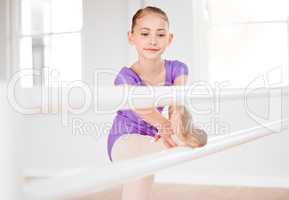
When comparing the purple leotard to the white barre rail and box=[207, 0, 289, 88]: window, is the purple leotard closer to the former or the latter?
box=[207, 0, 289, 88]: window

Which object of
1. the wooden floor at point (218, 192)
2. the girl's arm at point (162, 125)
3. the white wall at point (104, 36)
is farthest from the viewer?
the white wall at point (104, 36)

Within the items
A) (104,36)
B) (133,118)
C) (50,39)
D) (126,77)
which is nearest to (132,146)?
(133,118)

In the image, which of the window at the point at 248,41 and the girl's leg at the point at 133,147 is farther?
the window at the point at 248,41

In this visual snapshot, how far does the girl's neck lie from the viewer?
1114 mm

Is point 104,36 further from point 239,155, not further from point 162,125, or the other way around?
point 162,125

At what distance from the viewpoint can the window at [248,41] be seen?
4.49 feet

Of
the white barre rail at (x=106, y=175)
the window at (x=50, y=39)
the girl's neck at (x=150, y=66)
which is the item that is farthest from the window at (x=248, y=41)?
the white barre rail at (x=106, y=175)

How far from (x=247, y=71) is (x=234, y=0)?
22 cm

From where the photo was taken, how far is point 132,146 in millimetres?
1006

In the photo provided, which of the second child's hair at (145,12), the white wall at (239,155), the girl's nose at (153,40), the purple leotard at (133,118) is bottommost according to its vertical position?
the white wall at (239,155)

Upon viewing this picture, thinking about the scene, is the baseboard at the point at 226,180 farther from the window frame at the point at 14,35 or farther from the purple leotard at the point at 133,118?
the window frame at the point at 14,35

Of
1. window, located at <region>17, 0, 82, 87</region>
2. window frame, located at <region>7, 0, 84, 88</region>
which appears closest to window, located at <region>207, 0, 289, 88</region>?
window, located at <region>17, 0, 82, 87</region>

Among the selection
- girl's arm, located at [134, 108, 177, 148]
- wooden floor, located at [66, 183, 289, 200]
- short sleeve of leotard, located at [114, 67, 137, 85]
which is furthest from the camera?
wooden floor, located at [66, 183, 289, 200]

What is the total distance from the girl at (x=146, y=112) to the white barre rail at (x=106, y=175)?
9.1 inches
